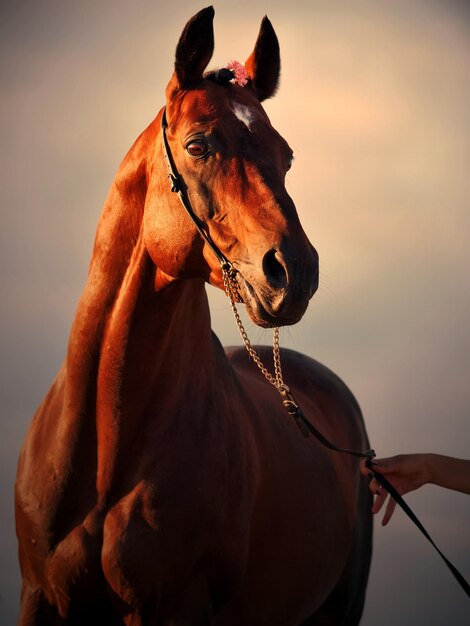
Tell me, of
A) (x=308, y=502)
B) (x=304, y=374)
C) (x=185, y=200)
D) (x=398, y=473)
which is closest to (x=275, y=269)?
(x=185, y=200)

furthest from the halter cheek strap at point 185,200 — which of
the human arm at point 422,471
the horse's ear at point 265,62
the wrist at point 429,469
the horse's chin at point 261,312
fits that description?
the wrist at point 429,469

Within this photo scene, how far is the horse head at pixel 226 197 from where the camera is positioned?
10.0ft

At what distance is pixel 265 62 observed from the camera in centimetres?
388

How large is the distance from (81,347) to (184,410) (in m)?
0.47

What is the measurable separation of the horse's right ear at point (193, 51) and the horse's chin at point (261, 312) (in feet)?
2.92

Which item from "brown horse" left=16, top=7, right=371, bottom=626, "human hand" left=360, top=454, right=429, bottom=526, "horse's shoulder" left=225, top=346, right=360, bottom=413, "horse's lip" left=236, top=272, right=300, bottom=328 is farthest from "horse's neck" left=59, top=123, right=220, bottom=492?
"horse's shoulder" left=225, top=346, right=360, bottom=413

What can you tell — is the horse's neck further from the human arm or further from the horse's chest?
the human arm

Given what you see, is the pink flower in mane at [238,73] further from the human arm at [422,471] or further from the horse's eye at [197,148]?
the human arm at [422,471]

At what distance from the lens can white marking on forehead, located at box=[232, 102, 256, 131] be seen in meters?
3.39

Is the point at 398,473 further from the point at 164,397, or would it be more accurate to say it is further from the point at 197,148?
the point at 197,148

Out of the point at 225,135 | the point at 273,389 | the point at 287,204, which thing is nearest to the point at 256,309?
the point at 287,204

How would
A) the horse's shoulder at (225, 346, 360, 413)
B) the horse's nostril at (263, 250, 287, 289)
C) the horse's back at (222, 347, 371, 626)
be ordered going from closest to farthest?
1. the horse's nostril at (263, 250, 287, 289)
2. the horse's back at (222, 347, 371, 626)
3. the horse's shoulder at (225, 346, 360, 413)

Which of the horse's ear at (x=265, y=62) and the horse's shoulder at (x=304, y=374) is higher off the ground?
the horse's ear at (x=265, y=62)

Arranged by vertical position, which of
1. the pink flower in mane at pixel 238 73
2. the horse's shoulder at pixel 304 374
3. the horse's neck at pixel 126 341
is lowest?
the horse's shoulder at pixel 304 374
